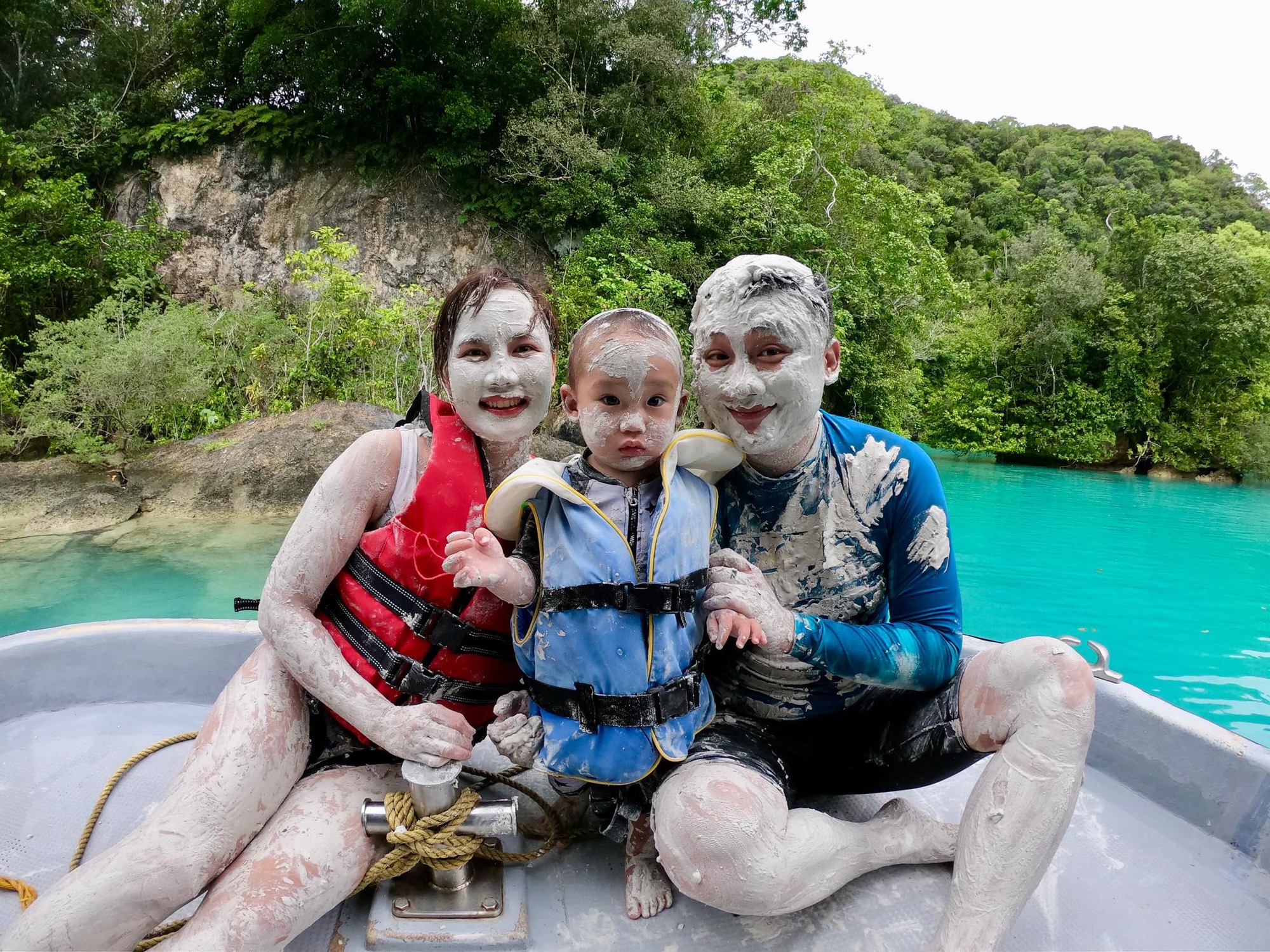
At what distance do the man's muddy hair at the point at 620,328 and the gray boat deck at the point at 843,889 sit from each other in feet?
3.57

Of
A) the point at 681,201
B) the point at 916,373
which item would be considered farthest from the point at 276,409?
the point at 916,373

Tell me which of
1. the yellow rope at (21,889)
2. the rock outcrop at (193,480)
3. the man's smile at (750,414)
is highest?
the man's smile at (750,414)

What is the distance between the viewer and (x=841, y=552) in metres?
1.57

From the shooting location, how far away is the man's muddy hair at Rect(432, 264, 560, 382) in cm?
158

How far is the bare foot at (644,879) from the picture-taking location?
144cm

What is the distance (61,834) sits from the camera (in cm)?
174

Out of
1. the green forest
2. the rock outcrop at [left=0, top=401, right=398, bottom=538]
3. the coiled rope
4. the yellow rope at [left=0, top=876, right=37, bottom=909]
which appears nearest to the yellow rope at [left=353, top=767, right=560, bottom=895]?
the coiled rope

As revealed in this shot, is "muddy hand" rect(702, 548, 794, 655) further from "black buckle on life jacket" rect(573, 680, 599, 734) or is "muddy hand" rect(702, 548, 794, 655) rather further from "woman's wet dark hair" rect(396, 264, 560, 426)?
"woman's wet dark hair" rect(396, 264, 560, 426)

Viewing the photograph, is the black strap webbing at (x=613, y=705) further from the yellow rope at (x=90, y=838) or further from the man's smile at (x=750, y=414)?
the yellow rope at (x=90, y=838)

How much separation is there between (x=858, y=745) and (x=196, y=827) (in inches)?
52.3

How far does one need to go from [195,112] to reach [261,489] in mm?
10535

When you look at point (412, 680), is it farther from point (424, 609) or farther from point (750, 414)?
point (750, 414)

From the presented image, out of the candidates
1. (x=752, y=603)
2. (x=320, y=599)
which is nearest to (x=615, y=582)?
(x=752, y=603)

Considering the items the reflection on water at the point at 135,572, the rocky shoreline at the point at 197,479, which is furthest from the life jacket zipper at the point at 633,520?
the rocky shoreline at the point at 197,479
